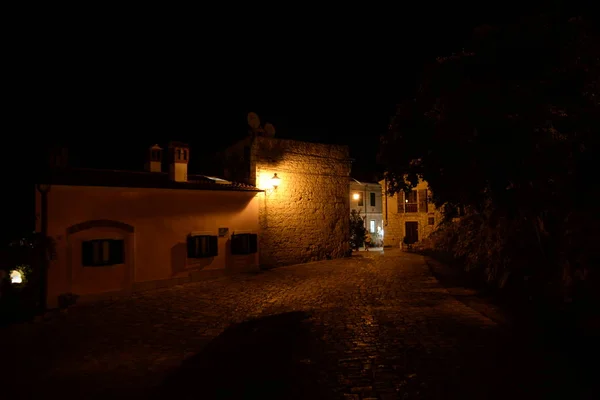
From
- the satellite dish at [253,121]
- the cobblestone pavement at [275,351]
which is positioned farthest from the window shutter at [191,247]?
the satellite dish at [253,121]

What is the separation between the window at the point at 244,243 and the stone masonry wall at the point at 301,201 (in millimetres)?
845

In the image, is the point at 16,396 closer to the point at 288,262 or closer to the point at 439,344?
the point at 439,344

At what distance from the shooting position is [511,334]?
7.19 m

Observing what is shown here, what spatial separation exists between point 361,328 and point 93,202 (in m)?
8.63

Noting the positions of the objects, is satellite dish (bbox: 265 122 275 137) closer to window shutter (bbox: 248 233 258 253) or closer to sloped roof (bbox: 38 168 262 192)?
sloped roof (bbox: 38 168 262 192)

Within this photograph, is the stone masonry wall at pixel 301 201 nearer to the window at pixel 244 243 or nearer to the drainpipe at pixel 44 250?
the window at pixel 244 243

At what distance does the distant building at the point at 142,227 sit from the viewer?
10844mm

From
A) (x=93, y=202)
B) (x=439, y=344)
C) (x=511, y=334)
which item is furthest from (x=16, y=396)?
(x=511, y=334)

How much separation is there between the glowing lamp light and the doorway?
2806 cm

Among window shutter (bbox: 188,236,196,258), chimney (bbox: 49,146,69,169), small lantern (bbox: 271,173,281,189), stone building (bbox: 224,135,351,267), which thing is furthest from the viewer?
stone building (bbox: 224,135,351,267)

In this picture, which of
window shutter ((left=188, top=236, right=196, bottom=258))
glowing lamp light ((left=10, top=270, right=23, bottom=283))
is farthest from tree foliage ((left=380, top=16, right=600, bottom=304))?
glowing lamp light ((left=10, top=270, right=23, bottom=283))

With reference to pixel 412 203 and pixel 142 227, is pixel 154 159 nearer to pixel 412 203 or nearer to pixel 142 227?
pixel 142 227

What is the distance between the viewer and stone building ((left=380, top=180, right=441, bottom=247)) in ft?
106

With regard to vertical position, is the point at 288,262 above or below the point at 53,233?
below
